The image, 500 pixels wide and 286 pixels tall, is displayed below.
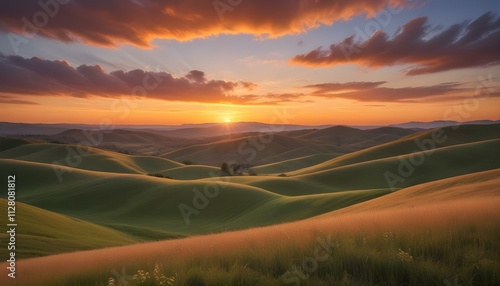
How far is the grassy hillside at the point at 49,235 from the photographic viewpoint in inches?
719

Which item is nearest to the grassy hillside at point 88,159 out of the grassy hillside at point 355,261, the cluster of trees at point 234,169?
the cluster of trees at point 234,169

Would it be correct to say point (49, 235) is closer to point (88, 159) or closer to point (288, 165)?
point (88, 159)

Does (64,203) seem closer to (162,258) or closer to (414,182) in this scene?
(162,258)

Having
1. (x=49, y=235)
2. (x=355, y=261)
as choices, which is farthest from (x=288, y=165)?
(x=355, y=261)

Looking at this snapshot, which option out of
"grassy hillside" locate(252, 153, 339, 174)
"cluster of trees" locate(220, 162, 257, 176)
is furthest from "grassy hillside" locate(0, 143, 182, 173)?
"grassy hillside" locate(252, 153, 339, 174)

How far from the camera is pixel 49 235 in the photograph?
22.6 m

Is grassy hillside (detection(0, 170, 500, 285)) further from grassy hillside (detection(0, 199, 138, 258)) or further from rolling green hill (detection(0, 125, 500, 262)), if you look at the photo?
rolling green hill (detection(0, 125, 500, 262))

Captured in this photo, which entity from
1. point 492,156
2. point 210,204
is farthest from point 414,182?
point 210,204

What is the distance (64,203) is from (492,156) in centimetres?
8628

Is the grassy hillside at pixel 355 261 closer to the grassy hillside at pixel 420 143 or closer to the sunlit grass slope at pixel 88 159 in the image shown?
the grassy hillside at pixel 420 143

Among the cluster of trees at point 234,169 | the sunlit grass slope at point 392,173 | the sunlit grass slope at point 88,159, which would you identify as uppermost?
the sunlit grass slope at point 88,159

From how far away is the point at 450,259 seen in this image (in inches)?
210

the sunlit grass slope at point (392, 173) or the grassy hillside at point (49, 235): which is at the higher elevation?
→ the sunlit grass slope at point (392, 173)

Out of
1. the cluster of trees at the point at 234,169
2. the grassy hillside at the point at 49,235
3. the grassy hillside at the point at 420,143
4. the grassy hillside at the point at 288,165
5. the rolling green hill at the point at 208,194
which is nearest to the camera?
the grassy hillside at the point at 49,235
